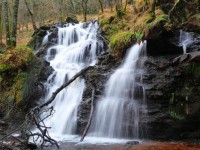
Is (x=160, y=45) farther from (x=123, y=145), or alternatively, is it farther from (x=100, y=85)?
(x=123, y=145)

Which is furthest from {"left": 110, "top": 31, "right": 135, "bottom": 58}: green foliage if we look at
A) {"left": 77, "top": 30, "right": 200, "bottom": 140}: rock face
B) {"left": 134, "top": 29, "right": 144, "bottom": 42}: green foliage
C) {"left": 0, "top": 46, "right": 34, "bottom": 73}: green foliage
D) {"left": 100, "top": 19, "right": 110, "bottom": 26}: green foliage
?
{"left": 100, "top": 19, "right": 110, "bottom": 26}: green foliage

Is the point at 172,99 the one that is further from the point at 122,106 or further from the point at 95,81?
the point at 95,81

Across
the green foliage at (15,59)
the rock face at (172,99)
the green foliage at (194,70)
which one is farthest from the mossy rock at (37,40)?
the green foliage at (194,70)

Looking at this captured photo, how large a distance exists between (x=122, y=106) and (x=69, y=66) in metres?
5.70

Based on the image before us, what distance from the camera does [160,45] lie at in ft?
38.5

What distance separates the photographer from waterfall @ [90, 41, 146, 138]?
9.92m

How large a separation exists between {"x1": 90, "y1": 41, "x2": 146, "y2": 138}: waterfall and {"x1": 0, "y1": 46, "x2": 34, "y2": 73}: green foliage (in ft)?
12.5

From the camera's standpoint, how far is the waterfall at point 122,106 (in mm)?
9922

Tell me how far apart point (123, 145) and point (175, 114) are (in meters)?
1.91

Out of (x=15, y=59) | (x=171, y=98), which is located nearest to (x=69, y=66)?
(x=15, y=59)

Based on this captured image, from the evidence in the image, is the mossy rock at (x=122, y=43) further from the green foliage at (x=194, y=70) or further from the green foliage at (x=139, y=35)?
the green foliage at (x=194, y=70)

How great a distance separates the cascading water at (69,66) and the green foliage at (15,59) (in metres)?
1.27

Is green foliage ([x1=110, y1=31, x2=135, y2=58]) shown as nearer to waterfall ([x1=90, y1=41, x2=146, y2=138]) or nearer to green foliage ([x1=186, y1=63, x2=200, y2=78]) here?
waterfall ([x1=90, y1=41, x2=146, y2=138])

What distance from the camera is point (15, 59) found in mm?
13133
